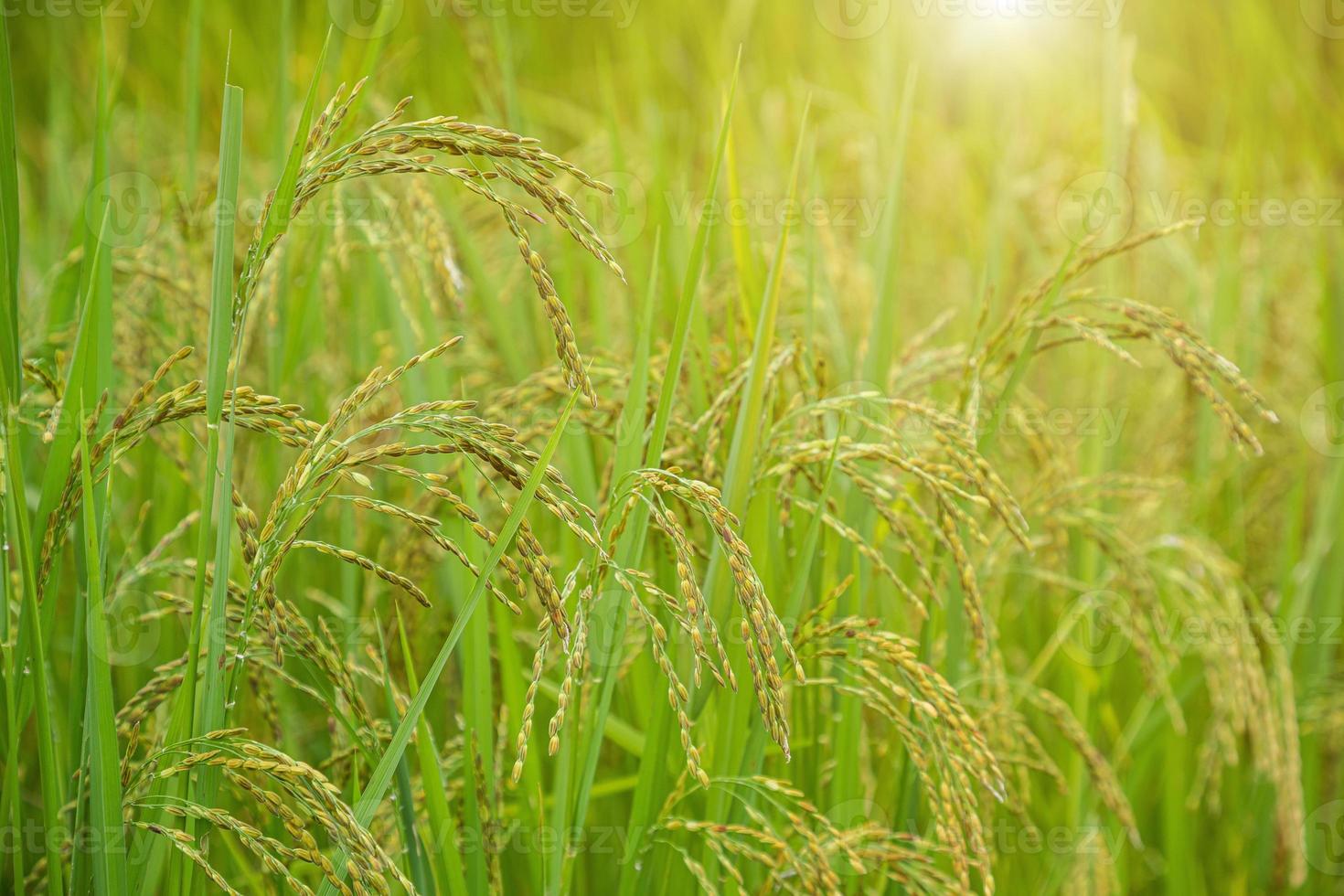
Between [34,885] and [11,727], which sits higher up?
[11,727]

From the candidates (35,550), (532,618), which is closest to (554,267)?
(532,618)

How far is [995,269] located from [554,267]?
0.99m

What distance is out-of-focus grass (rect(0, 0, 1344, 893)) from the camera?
0.92m

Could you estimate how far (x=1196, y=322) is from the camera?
7.58 feet

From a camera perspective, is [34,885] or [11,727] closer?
[11,727]

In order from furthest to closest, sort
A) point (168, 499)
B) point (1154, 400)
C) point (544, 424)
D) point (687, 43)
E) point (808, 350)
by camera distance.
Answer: point (687, 43), point (1154, 400), point (168, 499), point (808, 350), point (544, 424)

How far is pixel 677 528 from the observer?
32.3 inches

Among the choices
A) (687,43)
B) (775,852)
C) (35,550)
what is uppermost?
(687,43)

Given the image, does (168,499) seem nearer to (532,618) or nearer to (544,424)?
(532,618)

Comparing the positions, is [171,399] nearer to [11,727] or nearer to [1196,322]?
[11,727]

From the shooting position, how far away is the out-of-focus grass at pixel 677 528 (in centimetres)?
92

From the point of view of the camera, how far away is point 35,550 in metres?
1.20

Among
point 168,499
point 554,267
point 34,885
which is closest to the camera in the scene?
point 34,885

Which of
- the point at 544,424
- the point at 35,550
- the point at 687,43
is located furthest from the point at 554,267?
the point at 687,43
